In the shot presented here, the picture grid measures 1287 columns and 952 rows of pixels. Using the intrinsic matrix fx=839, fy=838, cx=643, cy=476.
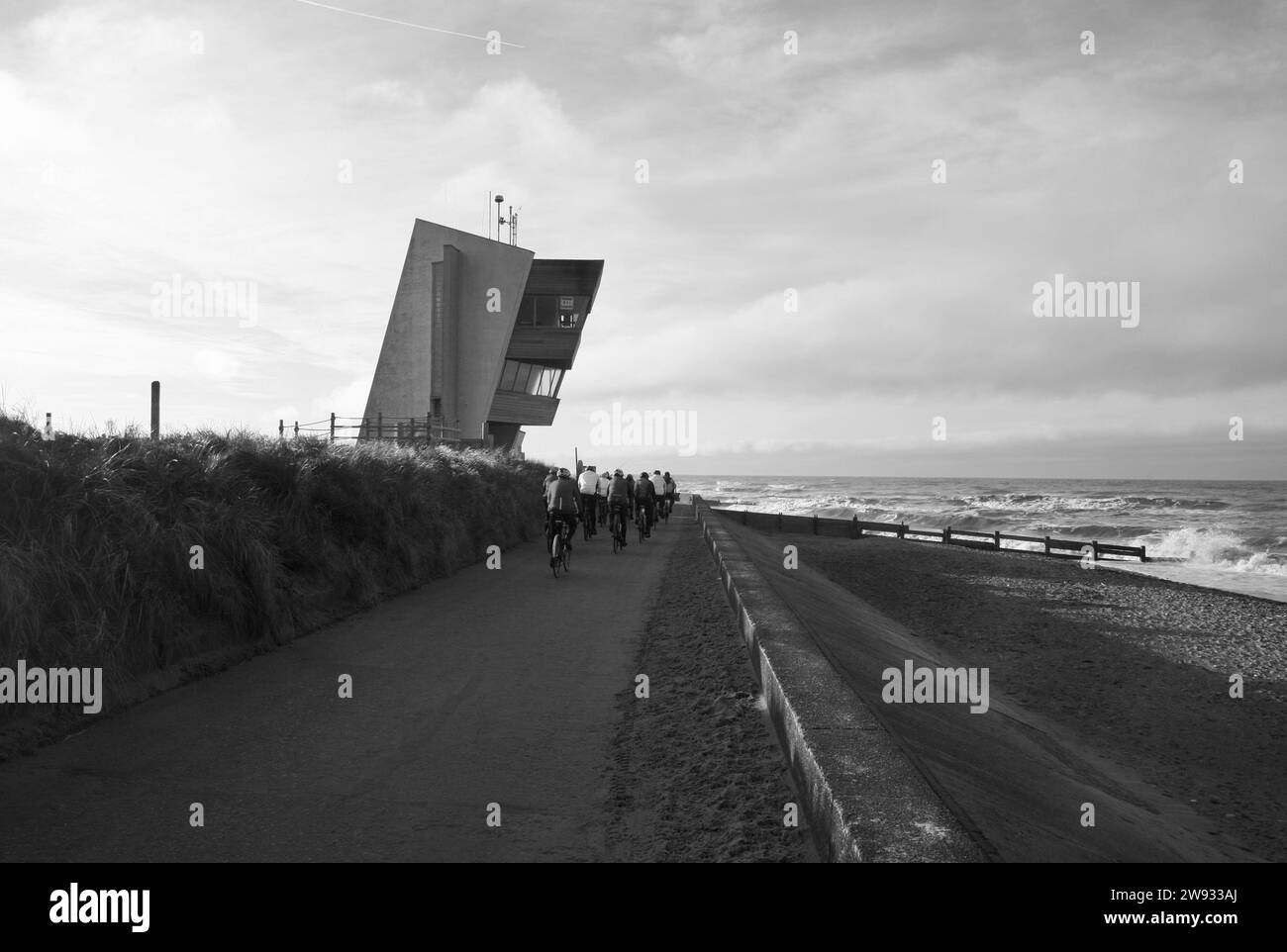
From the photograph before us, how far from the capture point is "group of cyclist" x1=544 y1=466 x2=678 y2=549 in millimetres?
14945

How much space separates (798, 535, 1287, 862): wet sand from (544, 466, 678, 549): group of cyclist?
5457 mm

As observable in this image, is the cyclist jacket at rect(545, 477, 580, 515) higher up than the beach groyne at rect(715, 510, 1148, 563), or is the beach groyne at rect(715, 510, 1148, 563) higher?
the cyclist jacket at rect(545, 477, 580, 515)

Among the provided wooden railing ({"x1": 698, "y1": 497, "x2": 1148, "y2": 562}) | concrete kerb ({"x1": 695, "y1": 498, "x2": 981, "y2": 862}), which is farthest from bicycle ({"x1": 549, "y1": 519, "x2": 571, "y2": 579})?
wooden railing ({"x1": 698, "y1": 497, "x2": 1148, "y2": 562})

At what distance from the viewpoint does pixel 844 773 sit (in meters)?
4.02

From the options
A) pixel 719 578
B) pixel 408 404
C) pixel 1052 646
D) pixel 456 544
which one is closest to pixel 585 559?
pixel 456 544

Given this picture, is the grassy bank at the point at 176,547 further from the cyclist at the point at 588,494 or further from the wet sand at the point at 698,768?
the cyclist at the point at 588,494

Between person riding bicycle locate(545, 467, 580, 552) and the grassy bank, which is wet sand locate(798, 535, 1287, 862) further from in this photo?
the grassy bank

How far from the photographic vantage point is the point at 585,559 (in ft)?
58.1

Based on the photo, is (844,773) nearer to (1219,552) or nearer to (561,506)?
(561,506)

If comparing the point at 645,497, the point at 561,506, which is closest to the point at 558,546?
the point at 561,506

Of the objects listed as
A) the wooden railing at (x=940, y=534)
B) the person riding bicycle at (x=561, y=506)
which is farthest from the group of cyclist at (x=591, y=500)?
the wooden railing at (x=940, y=534)

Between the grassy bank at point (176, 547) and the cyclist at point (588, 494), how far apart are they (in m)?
9.26

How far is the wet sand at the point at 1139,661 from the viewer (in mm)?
8148

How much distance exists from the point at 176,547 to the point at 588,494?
15694 millimetres
